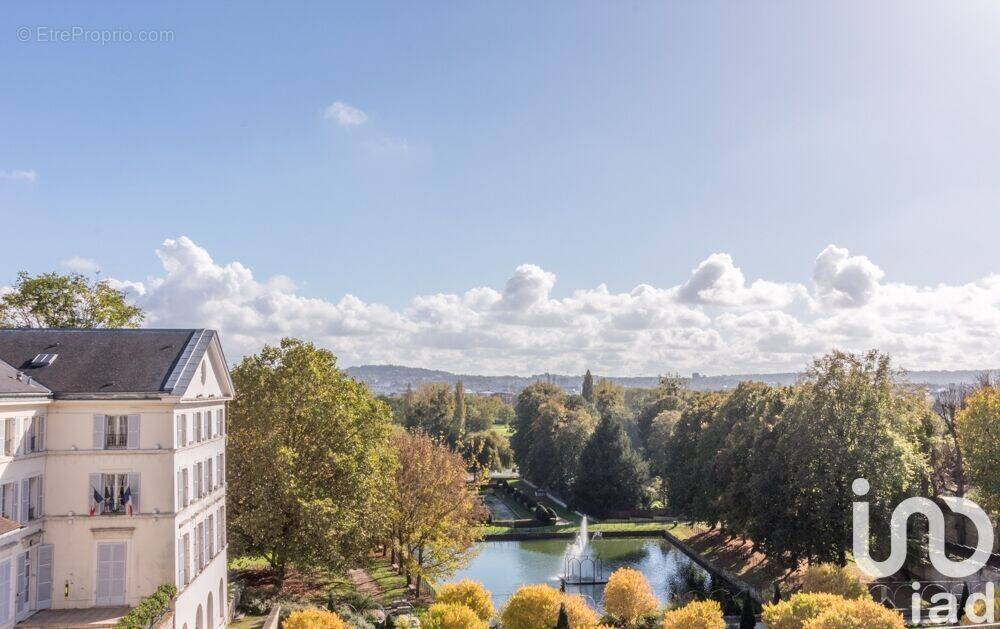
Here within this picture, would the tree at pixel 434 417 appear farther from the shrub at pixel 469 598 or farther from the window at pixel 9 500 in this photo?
the window at pixel 9 500

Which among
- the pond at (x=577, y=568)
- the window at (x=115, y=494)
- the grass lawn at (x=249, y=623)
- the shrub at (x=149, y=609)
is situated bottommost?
the pond at (x=577, y=568)

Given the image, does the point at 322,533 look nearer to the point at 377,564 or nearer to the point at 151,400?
the point at 151,400

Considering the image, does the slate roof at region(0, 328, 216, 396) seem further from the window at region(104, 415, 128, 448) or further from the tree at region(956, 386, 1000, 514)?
the tree at region(956, 386, 1000, 514)

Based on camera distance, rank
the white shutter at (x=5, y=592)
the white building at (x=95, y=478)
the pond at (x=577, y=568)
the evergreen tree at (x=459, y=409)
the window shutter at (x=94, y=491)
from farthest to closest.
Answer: the evergreen tree at (x=459, y=409) → the pond at (x=577, y=568) → the window shutter at (x=94, y=491) → the white building at (x=95, y=478) → the white shutter at (x=5, y=592)

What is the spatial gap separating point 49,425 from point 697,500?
39.4m

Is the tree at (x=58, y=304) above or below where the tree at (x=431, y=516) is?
above

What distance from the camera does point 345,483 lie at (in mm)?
34906

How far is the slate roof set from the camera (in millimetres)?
25844

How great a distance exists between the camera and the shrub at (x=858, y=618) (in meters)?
22.4

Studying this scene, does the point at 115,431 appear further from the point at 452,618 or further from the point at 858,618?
the point at 858,618

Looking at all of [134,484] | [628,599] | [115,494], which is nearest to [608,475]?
[628,599]

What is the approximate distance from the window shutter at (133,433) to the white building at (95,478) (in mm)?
35

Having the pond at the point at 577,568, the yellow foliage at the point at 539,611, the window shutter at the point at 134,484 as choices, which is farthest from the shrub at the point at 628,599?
the window shutter at the point at 134,484

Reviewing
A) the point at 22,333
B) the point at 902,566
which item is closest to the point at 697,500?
the point at 902,566
